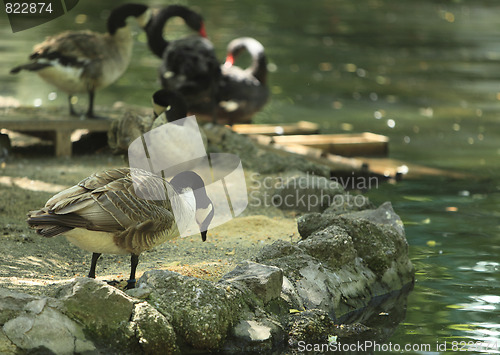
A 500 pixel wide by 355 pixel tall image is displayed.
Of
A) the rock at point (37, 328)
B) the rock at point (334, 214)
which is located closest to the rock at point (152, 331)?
the rock at point (37, 328)

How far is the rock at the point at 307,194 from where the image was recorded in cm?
727

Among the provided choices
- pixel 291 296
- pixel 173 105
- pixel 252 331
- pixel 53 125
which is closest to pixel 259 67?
pixel 53 125

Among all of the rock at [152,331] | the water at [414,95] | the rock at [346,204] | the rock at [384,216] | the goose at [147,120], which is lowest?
the water at [414,95]

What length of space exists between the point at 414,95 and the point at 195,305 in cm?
949

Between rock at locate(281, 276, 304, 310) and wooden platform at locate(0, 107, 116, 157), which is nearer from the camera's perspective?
rock at locate(281, 276, 304, 310)

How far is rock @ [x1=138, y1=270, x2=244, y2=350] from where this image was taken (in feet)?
15.1

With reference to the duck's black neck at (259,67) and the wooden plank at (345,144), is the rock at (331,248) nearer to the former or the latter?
the wooden plank at (345,144)

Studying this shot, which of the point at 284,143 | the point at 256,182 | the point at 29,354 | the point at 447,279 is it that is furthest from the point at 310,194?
the point at 29,354

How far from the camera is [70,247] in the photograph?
6.16m

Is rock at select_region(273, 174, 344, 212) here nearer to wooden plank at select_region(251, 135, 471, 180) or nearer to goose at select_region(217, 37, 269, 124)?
wooden plank at select_region(251, 135, 471, 180)

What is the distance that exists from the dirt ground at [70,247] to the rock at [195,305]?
0.55 metres

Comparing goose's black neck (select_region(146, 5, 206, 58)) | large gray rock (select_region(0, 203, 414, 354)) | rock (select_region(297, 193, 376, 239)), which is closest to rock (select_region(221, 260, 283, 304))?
large gray rock (select_region(0, 203, 414, 354))

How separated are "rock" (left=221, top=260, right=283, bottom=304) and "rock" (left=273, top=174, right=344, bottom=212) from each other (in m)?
2.16

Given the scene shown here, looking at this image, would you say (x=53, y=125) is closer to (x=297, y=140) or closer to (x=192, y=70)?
(x=192, y=70)
